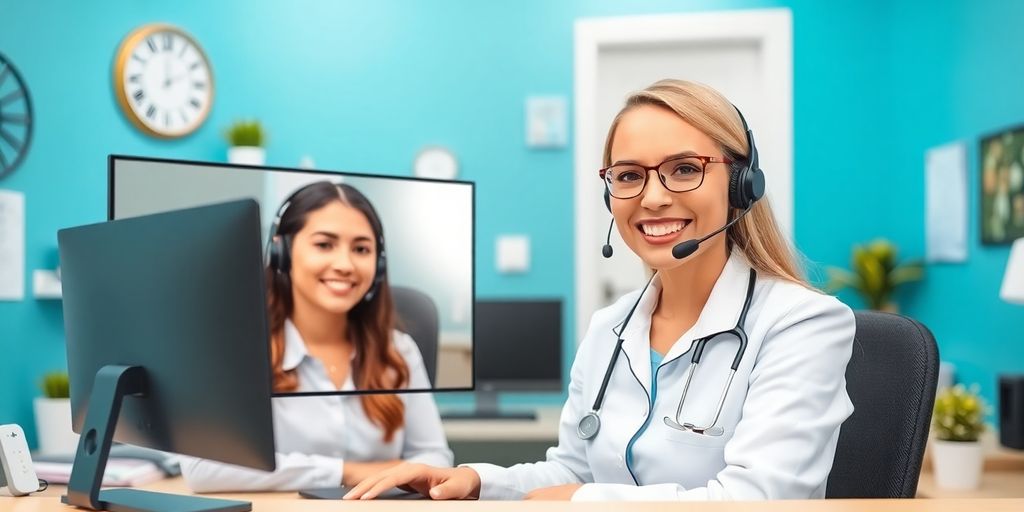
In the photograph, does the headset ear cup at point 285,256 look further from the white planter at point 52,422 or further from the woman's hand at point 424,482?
the white planter at point 52,422

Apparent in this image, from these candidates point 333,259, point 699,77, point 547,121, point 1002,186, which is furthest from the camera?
point 699,77

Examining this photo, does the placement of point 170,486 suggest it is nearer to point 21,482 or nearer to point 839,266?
point 21,482

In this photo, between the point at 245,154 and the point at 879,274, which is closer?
the point at 245,154

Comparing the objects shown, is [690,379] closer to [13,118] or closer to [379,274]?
[379,274]

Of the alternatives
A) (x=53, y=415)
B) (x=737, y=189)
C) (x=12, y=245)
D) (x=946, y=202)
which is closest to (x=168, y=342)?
(x=737, y=189)

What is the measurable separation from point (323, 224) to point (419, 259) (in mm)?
171

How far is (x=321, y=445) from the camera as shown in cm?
180

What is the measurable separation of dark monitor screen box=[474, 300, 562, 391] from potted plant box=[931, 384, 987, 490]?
1.49 m

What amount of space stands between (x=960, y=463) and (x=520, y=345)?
5.47 ft

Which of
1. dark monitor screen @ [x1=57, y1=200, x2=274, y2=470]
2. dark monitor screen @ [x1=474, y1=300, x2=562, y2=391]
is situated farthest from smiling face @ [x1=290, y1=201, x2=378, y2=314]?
dark monitor screen @ [x1=474, y1=300, x2=562, y2=391]

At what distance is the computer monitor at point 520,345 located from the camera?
3.63 meters

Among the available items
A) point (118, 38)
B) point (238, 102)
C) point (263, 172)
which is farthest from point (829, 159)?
point (263, 172)

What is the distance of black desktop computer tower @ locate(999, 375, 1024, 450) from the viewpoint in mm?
2643

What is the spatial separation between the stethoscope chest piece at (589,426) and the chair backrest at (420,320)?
0.26 meters
